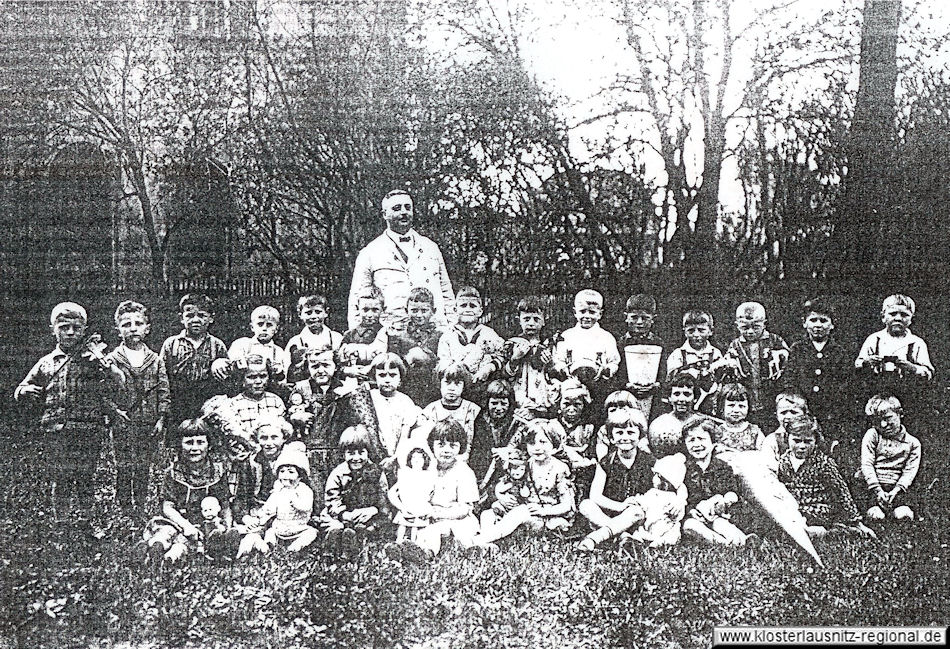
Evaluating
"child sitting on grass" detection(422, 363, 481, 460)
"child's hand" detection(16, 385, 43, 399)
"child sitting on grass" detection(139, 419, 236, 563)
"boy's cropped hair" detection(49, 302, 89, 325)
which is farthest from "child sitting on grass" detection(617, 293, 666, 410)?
"child's hand" detection(16, 385, 43, 399)

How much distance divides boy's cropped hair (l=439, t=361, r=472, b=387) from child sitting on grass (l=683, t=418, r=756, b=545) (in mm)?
1141

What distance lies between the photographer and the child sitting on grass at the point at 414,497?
4691mm

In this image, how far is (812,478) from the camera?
15.6 ft

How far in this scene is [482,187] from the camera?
183 inches

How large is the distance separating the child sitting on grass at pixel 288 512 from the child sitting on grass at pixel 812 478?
7.90ft

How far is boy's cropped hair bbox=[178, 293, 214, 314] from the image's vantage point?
4.63 m

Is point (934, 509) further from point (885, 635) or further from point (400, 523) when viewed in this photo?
point (400, 523)

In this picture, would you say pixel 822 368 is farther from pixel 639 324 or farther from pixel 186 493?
pixel 186 493

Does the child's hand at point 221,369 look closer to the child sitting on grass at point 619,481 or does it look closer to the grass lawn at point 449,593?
the grass lawn at point 449,593

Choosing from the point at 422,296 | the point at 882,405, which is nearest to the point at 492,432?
the point at 422,296

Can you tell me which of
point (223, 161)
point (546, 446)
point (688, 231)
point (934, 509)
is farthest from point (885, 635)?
point (223, 161)

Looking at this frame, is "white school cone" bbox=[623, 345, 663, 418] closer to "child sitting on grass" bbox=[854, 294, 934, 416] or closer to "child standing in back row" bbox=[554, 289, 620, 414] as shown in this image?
"child standing in back row" bbox=[554, 289, 620, 414]

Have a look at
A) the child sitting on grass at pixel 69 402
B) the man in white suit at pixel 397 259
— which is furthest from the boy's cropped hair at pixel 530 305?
the child sitting on grass at pixel 69 402

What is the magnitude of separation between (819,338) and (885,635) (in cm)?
155
